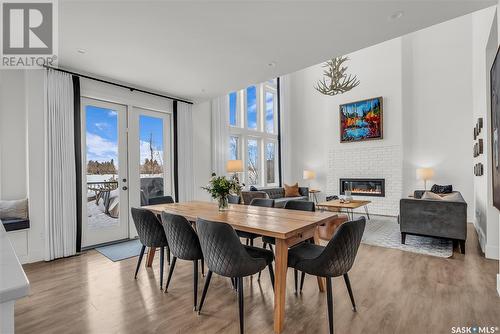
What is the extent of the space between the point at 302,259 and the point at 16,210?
3645mm

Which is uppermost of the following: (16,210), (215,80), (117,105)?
(215,80)

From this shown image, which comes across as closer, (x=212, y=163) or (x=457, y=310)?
(x=457, y=310)

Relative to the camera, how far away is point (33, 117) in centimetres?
332

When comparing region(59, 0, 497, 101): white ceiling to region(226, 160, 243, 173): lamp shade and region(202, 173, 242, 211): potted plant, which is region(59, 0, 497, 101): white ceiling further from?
region(226, 160, 243, 173): lamp shade

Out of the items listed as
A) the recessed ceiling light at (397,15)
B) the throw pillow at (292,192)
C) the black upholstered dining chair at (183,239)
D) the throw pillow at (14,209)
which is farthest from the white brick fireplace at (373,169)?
the throw pillow at (14,209)

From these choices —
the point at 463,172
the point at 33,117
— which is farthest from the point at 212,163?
the point at 463,172

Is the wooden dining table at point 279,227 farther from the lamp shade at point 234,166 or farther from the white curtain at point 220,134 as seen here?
the white curtain at point 220,134

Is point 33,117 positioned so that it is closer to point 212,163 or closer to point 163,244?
point 163,244

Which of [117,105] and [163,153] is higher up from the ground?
[117,105]

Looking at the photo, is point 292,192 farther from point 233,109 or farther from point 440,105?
point 440,105

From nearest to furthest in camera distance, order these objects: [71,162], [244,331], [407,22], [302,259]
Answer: [244,331]
[302,259]
[407,22]
[71,162]

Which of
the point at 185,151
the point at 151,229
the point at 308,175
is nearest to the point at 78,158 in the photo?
the point at 185,151

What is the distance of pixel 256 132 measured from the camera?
7605 mm

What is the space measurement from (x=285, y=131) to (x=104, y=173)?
5.69 metres
